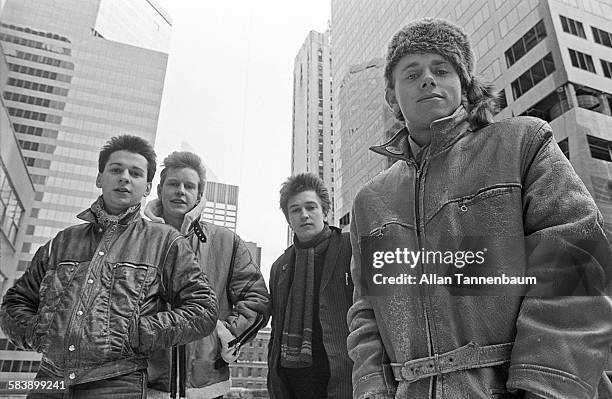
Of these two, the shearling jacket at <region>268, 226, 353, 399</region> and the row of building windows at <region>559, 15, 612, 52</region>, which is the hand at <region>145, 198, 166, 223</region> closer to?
the shearling jacket at <region>268, 226, 353, 399</region>

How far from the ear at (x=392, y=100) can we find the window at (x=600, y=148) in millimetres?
10816

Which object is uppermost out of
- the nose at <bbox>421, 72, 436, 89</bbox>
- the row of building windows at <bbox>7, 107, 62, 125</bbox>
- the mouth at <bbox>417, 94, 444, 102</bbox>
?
the row of building windows at <bbox>7, 107, 62, 125</bbox>

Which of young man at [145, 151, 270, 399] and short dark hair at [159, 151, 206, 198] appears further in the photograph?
short dark hair at [159, 151, 206, 198]

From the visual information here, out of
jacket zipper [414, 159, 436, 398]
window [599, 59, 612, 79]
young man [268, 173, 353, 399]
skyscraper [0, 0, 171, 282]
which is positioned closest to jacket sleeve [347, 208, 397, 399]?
jacket zipper [414, 159, 436, 398]

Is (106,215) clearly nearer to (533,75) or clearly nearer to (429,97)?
(429,97)

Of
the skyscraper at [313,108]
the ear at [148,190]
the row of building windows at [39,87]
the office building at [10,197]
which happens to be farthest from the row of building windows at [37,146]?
the ear at [148,190]

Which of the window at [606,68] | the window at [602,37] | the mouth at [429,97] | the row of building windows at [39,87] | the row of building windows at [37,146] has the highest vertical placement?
the row of building windows at [39,87]

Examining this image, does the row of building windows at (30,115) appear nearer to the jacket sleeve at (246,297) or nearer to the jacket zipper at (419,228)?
the jacket sleeve at (246,297)

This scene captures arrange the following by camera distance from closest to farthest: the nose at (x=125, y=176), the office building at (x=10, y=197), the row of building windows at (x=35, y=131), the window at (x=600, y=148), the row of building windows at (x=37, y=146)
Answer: the nose at (x=125, y=176)
the office building at (x=10, y=197)
the window at (x=600, y=148)
the row of building windows at (x=35, y=131)
the row of building windows at (x=37, y=146)

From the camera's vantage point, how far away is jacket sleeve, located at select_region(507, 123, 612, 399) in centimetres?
53

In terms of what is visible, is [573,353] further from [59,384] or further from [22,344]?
[22,344]

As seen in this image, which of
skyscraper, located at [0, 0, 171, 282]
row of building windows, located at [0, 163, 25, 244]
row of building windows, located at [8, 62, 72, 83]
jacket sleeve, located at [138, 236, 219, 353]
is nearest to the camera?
jacket sleeve, located at [138, 236, 219, 353]

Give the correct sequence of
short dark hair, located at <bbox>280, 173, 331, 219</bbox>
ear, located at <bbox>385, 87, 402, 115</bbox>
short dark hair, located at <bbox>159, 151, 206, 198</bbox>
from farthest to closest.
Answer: short dark hair, located at <bbox>280, 173, 331, 219</bbox> < short dark hair, located at <bbox>159, 151, 206, 198</bbox> < ear, located at <bbox>385, 87, 402, 115</bbox>

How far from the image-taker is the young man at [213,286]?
127 cm
